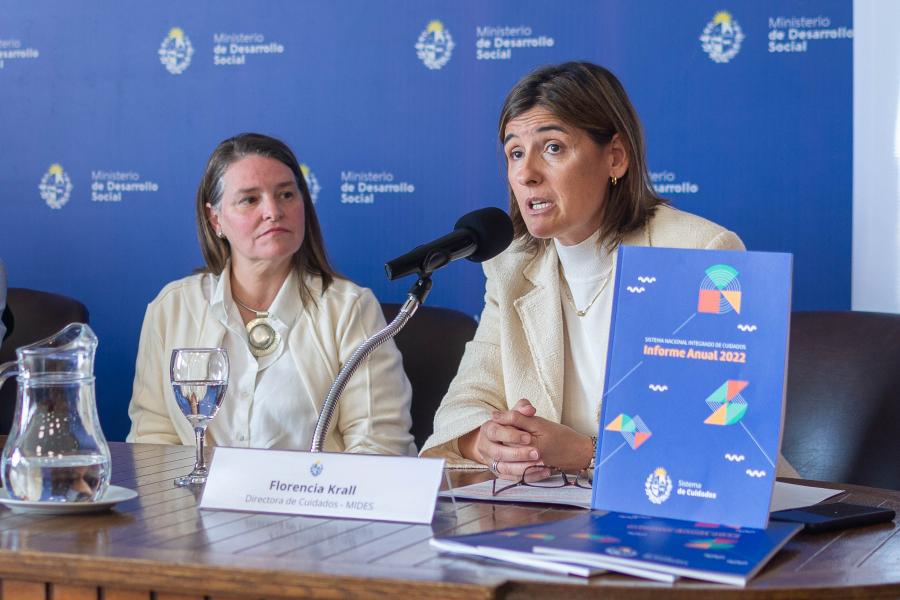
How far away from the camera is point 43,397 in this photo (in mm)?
1255

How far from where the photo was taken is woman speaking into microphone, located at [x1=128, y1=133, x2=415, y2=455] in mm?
2463

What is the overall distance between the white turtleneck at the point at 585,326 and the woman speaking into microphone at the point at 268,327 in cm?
55

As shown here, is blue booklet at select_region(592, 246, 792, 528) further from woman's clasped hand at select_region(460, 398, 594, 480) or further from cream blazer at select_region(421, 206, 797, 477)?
cream blazer at select_region(421, 206, 797, 477)

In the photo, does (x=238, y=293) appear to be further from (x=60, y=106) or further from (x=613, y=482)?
(x=613, y=482)

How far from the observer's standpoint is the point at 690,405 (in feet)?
3.95

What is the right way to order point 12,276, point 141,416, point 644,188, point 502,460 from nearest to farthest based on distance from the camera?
point 502,460 → point 644,188 → point 141,416 → point 12,276

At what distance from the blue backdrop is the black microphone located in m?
1.53

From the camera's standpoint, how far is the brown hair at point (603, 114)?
2064mm

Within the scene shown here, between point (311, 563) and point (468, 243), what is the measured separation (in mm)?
560

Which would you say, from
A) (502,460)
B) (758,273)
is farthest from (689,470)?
(502,460)

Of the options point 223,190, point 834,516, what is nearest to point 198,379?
point 834,516

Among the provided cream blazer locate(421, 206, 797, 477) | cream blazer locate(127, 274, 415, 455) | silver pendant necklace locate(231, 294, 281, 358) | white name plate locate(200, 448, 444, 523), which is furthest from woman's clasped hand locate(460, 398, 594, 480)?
silver pendant necklace locate(231, 294, 281, 358)

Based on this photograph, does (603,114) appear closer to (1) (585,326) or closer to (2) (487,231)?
(1) (585,326)

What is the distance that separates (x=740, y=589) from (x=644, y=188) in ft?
4.11
